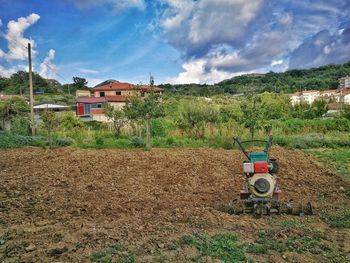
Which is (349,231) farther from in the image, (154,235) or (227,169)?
(227,169)

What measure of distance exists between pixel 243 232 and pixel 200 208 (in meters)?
1.34

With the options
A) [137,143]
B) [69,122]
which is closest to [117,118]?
[137,143]

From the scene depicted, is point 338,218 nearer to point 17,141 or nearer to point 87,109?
point 17,141

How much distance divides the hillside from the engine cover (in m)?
68.8

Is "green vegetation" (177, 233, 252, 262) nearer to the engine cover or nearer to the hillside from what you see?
the engine cover

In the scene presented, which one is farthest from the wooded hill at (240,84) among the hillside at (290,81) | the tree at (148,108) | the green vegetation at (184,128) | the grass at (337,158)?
the tree at (148,108)

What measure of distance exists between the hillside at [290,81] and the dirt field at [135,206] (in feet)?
211

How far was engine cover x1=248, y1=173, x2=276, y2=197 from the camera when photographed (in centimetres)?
557

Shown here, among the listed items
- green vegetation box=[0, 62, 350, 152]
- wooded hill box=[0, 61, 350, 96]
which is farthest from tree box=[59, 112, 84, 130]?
wooded hill box=[0, 61, 350, 96]

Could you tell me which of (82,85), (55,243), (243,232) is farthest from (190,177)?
(82,85)

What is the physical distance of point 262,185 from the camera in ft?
18.3

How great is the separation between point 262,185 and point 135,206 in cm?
241

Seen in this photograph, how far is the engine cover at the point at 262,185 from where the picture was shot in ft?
18.3

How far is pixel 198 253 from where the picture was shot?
13.5ft
